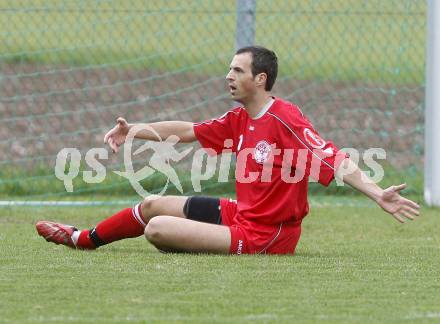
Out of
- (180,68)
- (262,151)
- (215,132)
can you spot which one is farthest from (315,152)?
(180,68)

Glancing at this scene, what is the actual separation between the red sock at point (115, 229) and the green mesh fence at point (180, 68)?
3618 mm

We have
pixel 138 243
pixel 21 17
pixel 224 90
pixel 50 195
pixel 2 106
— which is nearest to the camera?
pixel 138 243

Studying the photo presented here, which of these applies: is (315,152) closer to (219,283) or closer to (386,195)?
(386,195)

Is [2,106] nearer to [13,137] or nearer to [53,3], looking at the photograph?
[13,137]

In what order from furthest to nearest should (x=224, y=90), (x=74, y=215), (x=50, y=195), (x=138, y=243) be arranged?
(x=224, y=90) < (x=50, y=195) < (x=74, y=215) < (x=138, y=243)

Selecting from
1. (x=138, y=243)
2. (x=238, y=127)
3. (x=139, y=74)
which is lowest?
(x=138, y=243)

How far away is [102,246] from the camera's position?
762 cm

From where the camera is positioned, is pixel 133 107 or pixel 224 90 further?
pixel 224 90

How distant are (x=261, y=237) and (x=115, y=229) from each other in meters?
0.91

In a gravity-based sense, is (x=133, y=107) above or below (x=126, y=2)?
below

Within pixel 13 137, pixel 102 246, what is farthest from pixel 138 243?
pixel 13 137

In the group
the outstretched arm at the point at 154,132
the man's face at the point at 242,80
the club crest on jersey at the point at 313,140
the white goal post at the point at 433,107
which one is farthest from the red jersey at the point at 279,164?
the white goal post at the point at 433,107

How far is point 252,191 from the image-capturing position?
280 inches

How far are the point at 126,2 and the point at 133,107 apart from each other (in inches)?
101
